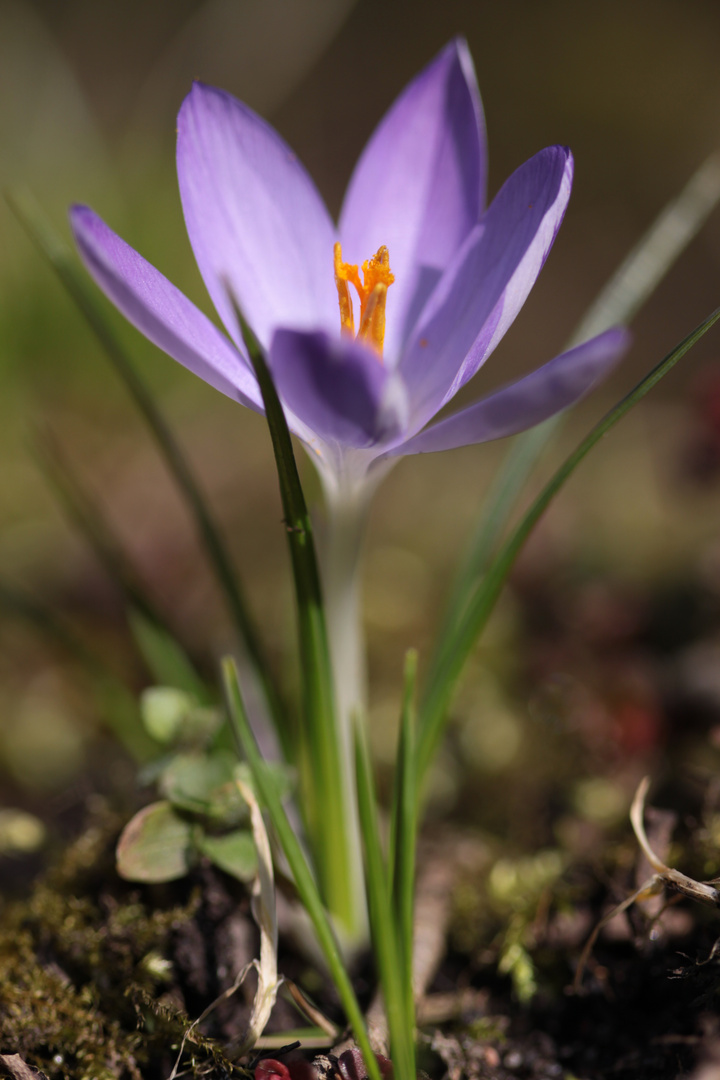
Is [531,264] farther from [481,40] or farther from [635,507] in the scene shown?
[481,40]

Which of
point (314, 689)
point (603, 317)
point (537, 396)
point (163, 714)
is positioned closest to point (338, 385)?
point (537, 396)

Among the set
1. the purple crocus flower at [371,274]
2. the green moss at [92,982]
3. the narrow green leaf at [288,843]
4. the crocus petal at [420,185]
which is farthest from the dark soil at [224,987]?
the crocus petal at [420,185]

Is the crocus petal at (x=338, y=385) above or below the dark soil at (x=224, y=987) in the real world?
above

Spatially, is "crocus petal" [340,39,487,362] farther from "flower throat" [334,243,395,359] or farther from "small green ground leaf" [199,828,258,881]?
"small green ground leaf" [199,828,258,881]

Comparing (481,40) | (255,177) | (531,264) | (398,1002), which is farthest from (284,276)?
(481,40)

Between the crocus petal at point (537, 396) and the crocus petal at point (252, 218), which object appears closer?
the crocus petal at point (537, 396)

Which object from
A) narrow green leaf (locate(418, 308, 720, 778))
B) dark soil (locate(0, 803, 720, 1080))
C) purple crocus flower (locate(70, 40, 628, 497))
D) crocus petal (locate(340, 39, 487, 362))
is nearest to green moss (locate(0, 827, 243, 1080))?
dark soil (locate(0, 803, 720, 1080))

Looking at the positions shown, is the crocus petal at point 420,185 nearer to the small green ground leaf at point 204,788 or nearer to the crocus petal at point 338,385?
the crocus petal at point 338,385
